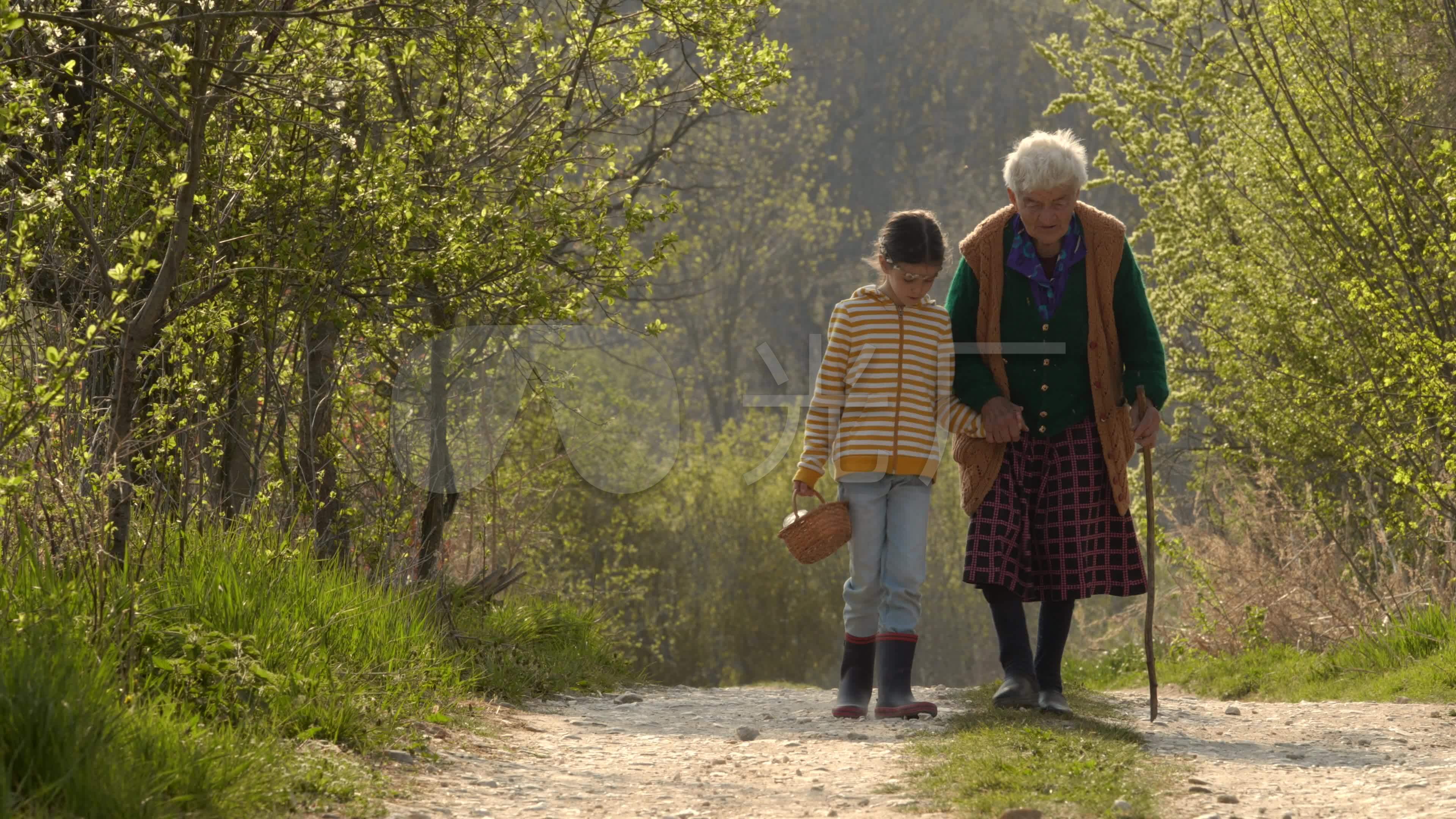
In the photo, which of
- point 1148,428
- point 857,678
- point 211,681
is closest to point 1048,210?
point 1148,428

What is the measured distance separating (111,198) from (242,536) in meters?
1.51

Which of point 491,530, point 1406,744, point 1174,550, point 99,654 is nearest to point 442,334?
point 491,530

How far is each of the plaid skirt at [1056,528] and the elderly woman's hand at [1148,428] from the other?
0.15 metres

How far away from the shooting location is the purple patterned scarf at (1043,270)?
5.47m

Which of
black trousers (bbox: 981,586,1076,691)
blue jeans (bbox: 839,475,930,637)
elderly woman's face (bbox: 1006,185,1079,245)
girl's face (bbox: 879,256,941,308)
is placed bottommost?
black trousers (bbox: 981,586,1076,691)

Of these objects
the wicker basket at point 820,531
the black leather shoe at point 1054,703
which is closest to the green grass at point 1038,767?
the black leather shoe at point 1054,703

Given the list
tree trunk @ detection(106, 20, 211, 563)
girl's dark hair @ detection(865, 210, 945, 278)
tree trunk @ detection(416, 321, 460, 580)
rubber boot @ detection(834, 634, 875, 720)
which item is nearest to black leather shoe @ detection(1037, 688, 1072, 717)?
rubber boot @ detection(834, 634, 875, 720)

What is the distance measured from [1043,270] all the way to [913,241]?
1.68 feet

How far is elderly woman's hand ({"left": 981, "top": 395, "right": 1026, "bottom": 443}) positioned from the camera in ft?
17.5

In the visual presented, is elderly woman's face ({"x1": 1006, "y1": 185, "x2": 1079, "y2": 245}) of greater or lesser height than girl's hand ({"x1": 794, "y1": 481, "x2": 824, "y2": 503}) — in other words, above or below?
above

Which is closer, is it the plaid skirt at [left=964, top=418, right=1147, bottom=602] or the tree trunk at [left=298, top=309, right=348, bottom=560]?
the plaid skirt at [left=964, top=418, right=1147, bottom=602]

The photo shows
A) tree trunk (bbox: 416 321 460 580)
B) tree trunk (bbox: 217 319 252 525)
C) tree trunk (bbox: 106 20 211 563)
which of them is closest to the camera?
tree trunk (bbox: 106 20 211 563)

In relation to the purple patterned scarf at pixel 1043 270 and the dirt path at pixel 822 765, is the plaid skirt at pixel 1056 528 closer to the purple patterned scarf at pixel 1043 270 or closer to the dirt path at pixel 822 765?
the purple patterned scarf at pixel 1043 270

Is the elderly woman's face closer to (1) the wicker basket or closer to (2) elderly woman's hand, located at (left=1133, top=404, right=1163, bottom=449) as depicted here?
(2) elderly woman's hand, located at (left=1133, top=404, right=1163, bottom=449)
